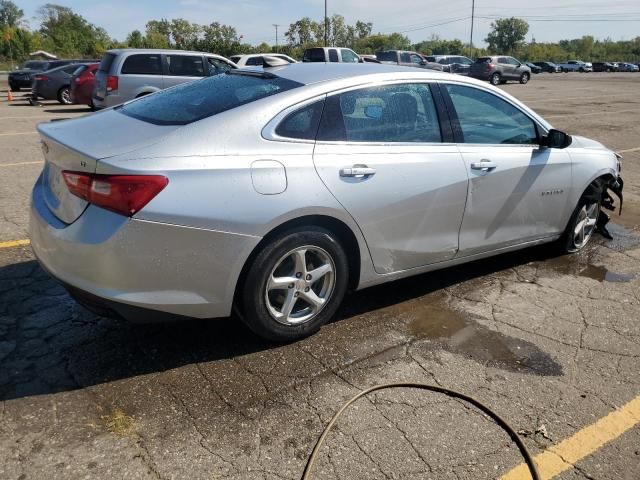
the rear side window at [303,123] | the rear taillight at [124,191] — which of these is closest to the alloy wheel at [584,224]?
the rear side window at [303,123]

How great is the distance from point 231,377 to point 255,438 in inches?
20.6

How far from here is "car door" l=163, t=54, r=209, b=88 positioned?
1382cm

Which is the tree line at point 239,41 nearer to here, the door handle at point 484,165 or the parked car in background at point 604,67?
the parked car in background at point 604,67

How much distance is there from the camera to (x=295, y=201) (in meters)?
3.08

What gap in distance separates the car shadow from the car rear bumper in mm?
401

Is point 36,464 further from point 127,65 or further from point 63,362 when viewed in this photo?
point 127,65

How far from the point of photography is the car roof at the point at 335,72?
3573 millimetres

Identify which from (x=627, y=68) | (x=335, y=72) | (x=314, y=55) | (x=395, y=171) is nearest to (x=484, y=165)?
(x=395, y=171)

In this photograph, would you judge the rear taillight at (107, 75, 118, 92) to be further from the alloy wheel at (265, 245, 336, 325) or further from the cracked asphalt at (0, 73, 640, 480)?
the alloy wheel at (265, 245, 336, 325)

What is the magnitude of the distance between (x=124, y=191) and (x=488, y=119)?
2.78m

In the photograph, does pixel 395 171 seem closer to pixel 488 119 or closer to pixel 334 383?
pixel 488 119

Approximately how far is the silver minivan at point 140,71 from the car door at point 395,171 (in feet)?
33.3

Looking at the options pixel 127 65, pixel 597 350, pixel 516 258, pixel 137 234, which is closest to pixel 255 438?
pixel 137 234

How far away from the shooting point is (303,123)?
3303mm
